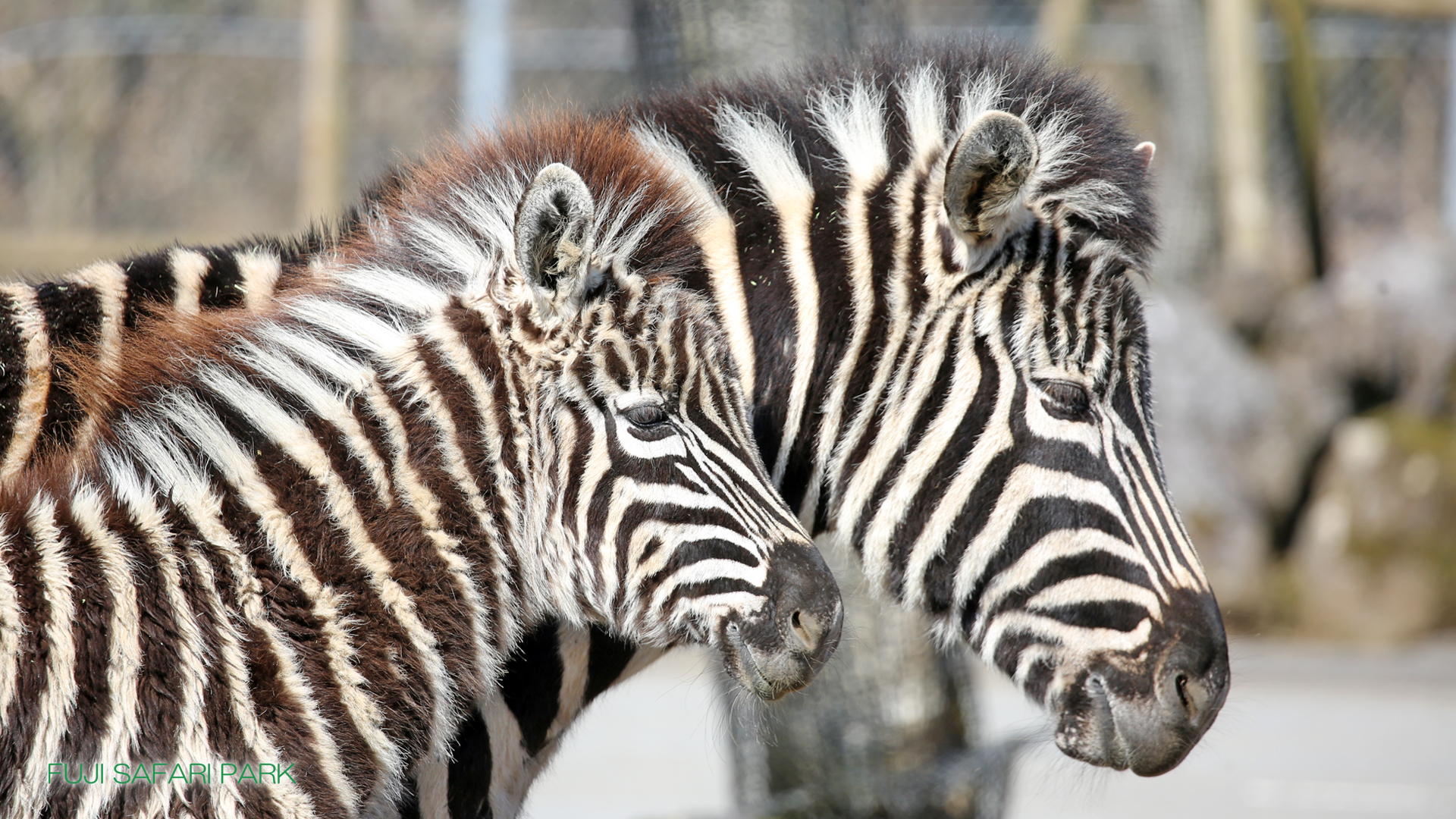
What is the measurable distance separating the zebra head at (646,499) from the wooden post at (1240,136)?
925cm

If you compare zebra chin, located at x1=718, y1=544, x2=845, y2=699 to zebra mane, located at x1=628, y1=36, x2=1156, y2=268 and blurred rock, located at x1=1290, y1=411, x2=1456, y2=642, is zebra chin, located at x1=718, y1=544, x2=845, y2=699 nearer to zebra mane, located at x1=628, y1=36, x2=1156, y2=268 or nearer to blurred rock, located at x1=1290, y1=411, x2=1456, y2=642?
zebra mane, located at x1=628, y1=36, x2=1156, y2=268

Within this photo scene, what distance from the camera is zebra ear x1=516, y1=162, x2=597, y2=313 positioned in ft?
7.48

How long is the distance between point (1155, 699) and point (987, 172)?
1.26 metres

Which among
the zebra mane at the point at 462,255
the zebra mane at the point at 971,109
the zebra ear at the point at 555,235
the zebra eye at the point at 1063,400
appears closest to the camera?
the zebra ear at the point at 555,235

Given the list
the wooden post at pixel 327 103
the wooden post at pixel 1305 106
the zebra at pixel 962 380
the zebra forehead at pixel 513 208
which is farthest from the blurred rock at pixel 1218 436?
the zebra forehead at pixel 513 208

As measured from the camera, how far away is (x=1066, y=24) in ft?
34.0

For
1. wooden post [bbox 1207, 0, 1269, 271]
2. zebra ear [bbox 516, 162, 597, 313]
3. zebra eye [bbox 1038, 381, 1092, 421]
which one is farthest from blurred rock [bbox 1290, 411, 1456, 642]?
zebra ear [bbox 516, 162, 597, 313]

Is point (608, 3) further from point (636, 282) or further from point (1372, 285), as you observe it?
point (636, 282)

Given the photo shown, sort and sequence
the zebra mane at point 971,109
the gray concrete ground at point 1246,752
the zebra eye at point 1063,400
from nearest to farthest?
1. the zebra eye at point 1063,400
2. the zebra mane at point 971,109
3. the gray concrete ground at point 1246,752

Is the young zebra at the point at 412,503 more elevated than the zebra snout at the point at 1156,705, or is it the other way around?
the young zebra at the point at 412,503

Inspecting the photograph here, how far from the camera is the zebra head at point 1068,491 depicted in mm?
2783

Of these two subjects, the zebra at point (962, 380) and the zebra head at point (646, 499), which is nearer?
the zebra head at point (646, 499)

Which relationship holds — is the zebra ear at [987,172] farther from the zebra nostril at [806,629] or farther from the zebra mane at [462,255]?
the zebra nostril at [806,629]

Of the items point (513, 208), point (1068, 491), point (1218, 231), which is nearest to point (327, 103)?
point (513, 208)
